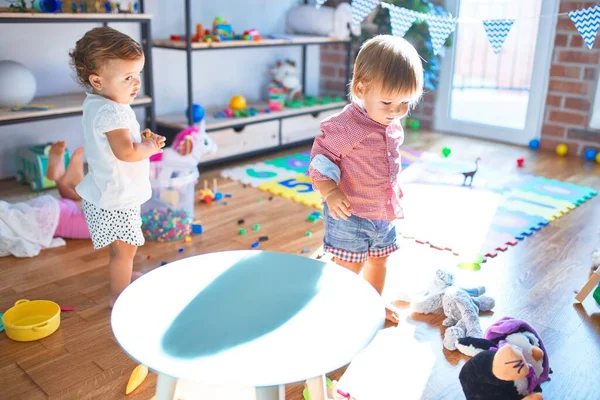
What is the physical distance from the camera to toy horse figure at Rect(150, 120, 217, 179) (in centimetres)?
226

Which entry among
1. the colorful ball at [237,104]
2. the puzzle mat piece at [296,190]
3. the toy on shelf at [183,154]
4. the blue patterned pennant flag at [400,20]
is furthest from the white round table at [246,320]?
the colorful ball at [237,104]

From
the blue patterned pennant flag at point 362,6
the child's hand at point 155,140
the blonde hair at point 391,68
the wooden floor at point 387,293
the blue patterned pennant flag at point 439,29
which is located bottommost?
the wooden floor at point 387,293

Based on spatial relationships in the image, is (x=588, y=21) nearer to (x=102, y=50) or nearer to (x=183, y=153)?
(x=183, y=153)

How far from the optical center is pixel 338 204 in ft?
4.30

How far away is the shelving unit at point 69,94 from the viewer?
2341 millimetres

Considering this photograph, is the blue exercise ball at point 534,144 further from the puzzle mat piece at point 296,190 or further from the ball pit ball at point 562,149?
the puzzle mat piece at point 296,190

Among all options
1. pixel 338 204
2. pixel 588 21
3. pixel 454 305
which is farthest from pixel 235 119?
pixel 338 204

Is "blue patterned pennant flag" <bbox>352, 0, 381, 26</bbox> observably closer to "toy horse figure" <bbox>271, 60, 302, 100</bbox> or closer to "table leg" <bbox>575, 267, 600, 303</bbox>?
"toy horse figure" <bbox>271, 60, 302, 100</bbox>

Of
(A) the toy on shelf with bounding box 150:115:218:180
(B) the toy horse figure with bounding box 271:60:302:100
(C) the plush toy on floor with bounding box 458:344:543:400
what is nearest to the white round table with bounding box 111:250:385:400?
(C) the plush toy on floor with bounding box 458:344:543:400

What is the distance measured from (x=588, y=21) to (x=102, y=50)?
5.70 ft

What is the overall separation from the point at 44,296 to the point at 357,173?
40.6 inches

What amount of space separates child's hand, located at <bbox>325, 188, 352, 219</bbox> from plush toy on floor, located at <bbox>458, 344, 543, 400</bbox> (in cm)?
41

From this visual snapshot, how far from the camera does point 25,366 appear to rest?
146 centimetres

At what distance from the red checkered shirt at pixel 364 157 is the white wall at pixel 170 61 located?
6.17 ft
